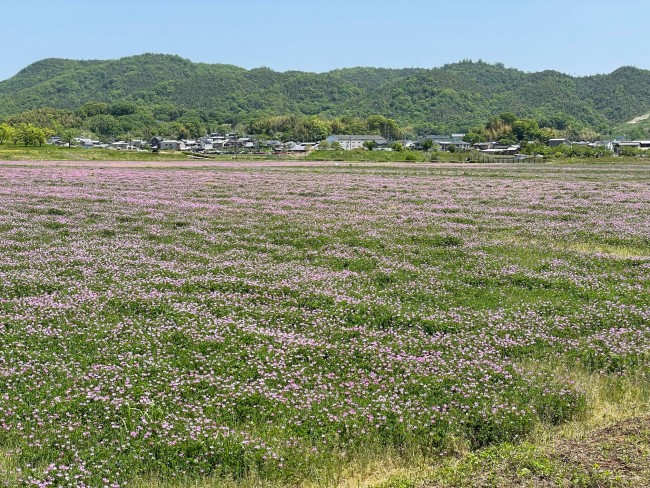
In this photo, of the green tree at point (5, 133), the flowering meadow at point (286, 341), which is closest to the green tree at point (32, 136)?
the green tree at point (5, 133)

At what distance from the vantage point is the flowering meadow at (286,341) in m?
6.96

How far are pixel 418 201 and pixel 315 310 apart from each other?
84.4 ft

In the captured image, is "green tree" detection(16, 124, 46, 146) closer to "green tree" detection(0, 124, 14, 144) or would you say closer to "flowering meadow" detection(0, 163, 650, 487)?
"green tree" detection(0, 124, 14, 144)

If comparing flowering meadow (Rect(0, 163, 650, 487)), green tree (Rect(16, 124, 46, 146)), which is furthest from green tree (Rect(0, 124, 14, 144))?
flowering meadow (Rect(0, 163, 650, 487))

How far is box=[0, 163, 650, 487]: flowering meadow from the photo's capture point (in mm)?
6961

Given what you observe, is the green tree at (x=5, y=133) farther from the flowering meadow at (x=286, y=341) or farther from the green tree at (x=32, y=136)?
the flowering meadow at (x=286, y=341)

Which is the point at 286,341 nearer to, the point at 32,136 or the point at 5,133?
the point at 32,136

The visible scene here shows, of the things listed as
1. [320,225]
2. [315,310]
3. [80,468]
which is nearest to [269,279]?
[315,310]

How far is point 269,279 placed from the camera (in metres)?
15.0

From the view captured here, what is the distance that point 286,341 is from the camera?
10336mm

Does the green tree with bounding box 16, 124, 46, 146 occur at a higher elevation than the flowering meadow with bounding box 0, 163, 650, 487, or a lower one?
higher

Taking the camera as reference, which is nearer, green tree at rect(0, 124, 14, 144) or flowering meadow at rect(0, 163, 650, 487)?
flowering meadow at rect(0, 163, 650, 487)

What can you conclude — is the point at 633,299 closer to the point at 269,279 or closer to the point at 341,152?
the point at 269,279

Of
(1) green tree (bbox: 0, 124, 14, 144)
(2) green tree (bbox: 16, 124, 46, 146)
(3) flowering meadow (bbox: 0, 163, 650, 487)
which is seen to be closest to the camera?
(3) flowering meadow (bbox: 0, 163, 650, 487)
